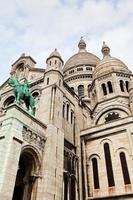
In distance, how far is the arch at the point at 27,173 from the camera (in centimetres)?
1450

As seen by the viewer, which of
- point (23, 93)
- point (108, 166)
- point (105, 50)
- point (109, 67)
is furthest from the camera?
point (105, 50)

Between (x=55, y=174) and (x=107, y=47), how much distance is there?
31470mm

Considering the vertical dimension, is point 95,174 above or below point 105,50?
below

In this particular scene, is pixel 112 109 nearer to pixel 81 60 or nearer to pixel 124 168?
pixel 124 168

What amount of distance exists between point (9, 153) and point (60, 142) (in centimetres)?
573

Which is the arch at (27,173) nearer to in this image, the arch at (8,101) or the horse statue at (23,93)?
the horse statue at (23,93)

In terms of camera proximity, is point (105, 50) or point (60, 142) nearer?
point (60, 142)

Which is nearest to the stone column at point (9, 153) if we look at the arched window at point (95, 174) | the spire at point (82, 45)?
the arched window at point (95, 174)

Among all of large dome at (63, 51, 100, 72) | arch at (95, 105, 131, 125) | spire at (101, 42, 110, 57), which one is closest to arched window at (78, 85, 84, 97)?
large dome at (63, 51, 100, 72)

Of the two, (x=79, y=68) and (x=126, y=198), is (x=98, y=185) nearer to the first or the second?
(x=126, y=198)

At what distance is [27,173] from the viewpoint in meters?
15.2

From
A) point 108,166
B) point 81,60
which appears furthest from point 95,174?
point 81,60

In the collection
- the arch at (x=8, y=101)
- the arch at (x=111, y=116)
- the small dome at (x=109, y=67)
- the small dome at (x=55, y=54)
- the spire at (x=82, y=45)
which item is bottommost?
the arch at (x=111, y=116)

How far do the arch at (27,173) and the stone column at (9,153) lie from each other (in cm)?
124
